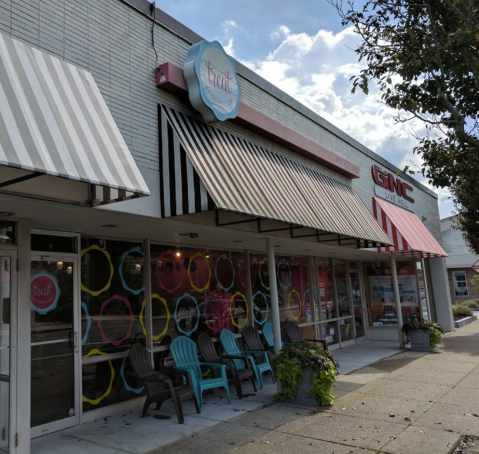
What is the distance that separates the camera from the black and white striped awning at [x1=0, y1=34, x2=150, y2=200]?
3.53m

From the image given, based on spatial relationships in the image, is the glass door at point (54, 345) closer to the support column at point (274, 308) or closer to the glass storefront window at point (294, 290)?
the support column at point (274, 308)

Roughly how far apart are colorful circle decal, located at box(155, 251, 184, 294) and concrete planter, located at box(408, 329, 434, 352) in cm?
720

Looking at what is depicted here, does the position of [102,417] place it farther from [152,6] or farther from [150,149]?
[152,6]

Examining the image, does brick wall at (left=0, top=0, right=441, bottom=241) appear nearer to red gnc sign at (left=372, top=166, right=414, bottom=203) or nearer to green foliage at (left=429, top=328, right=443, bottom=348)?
red gnc sign at (left=372, top=166, right=414, bottom=203)

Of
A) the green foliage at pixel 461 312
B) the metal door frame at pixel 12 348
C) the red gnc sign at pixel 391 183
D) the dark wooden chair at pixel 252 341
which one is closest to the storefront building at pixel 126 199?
the metal door frame at pixel 12 348

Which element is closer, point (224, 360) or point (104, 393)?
point (104, 393)

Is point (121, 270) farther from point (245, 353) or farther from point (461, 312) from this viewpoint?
point (461, 312)

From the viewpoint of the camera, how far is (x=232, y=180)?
6141 mm

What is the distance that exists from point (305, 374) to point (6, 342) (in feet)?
14.3

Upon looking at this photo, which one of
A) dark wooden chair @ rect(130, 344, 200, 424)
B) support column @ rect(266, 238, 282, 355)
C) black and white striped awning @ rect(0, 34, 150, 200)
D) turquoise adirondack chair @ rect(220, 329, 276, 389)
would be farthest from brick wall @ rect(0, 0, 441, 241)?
turquoise adirondack chair @ rect(220, 329, 276, 389)

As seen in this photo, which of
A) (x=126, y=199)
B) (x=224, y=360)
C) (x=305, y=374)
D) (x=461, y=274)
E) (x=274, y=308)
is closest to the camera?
(x=126, y=199)

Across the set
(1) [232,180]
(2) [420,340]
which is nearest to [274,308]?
(1) [232,180]

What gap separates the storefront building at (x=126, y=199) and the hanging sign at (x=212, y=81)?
0.08 feet

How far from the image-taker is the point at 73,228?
6266 millimetres
